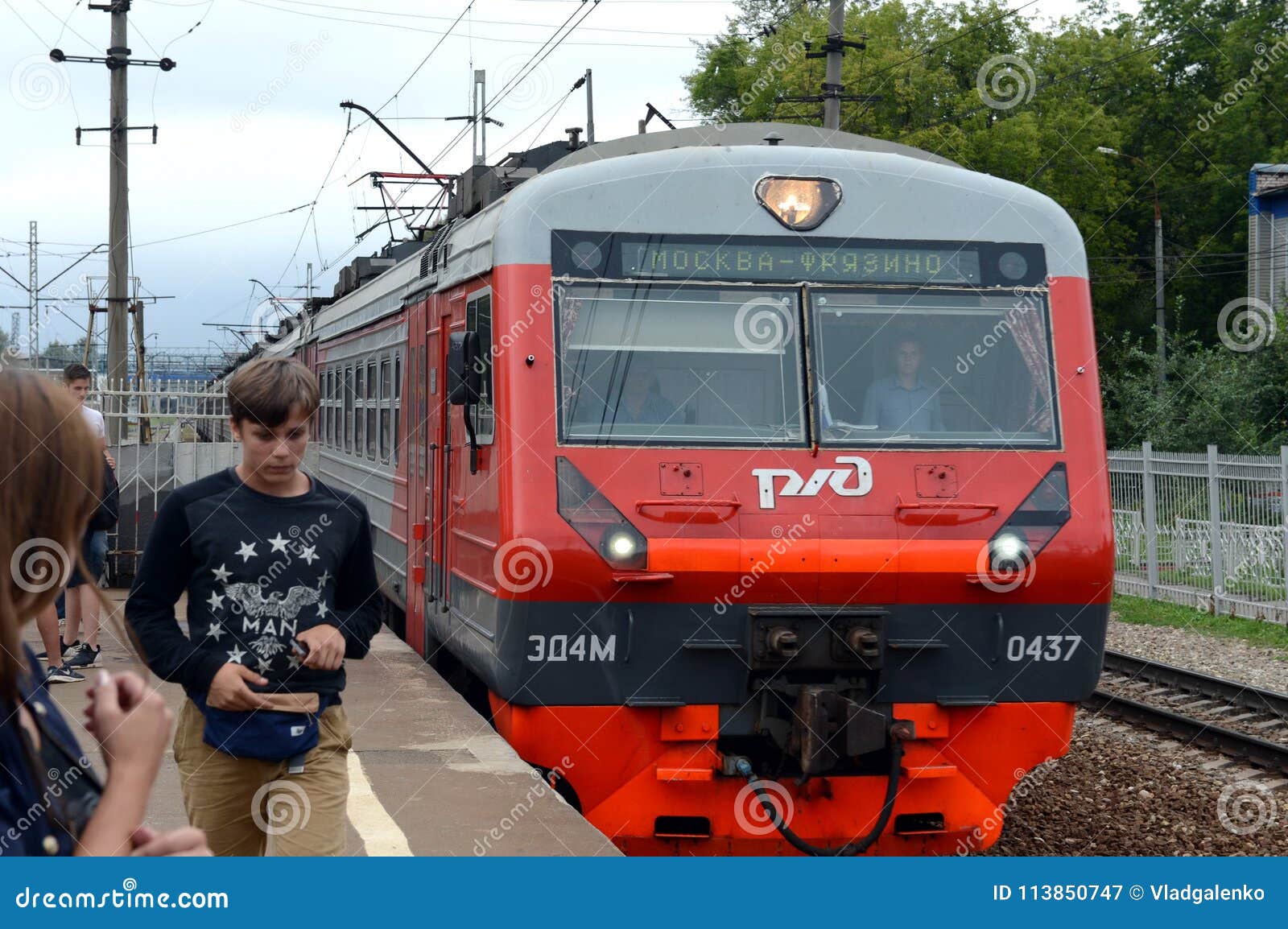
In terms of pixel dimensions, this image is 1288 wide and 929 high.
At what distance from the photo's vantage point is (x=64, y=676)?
870cm

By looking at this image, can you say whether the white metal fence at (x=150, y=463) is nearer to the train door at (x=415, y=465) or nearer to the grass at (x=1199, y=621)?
the train door at (x=415, y=465)

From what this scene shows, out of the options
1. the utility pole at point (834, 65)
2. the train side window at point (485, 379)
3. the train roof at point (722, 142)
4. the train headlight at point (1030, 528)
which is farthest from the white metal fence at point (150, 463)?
the utility pole at point (834, 65)

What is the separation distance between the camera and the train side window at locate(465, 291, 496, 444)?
6.93m

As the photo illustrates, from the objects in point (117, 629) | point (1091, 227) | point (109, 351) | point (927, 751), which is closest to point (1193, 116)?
point (1091, 227)

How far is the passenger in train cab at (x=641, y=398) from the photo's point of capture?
263 inches

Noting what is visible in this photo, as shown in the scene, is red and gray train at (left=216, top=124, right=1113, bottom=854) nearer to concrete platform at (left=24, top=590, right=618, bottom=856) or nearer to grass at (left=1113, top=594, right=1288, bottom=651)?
concrete platform at (left=24, top=590, right=618, bottom=856)

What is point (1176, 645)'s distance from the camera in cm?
1538

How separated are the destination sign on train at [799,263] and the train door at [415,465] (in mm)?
2638

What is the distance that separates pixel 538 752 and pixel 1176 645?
411 inches

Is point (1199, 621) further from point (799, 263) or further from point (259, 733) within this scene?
point (259, 733)

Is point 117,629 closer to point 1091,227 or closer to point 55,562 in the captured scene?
point 55,562

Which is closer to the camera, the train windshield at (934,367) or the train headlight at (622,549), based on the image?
the train headlight at (622,549)

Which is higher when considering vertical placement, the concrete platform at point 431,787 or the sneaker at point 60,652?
the sneaker at point 60,652

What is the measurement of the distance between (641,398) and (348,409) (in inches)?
287
